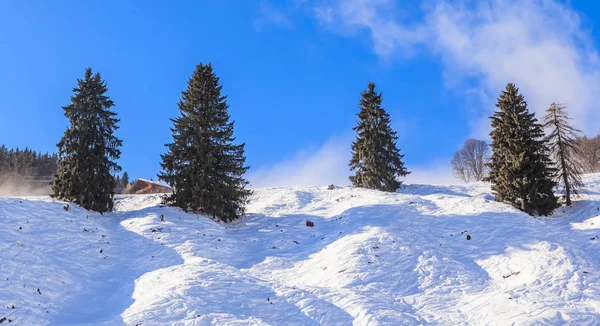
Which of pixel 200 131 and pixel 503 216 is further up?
pixel 200 131

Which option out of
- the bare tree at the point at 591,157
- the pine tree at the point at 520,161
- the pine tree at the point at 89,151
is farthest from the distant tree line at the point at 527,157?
the bare tree at the point at 591,157

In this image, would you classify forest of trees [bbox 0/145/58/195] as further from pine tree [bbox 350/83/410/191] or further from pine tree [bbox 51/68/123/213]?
pine tree [bbox 350/83/410/191]

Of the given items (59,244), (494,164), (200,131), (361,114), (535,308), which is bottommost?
(535,308)

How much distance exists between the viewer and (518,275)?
1422 centimetres

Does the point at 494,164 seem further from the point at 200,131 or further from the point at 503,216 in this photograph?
the point at 200,131

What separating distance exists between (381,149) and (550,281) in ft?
82.6

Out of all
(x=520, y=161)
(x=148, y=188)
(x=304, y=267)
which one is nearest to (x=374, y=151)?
(x=520, y=161)

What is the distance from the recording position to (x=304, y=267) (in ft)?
54.6

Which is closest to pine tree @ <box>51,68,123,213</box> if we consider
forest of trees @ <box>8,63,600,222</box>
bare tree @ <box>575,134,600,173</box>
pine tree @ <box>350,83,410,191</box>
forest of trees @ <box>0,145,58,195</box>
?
forest of trees @ <box>8,63,600,222</box>

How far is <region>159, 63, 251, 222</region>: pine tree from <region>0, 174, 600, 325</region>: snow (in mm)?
1612

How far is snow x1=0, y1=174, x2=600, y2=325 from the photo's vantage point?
11281 millimetres

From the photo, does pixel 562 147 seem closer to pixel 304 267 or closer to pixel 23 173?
pixel 304 267

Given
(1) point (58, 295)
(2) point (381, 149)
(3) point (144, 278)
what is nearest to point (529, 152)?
(2) point (381, 149)

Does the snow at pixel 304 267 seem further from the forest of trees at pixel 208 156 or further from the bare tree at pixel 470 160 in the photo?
the bare tree at pixel 470 160
